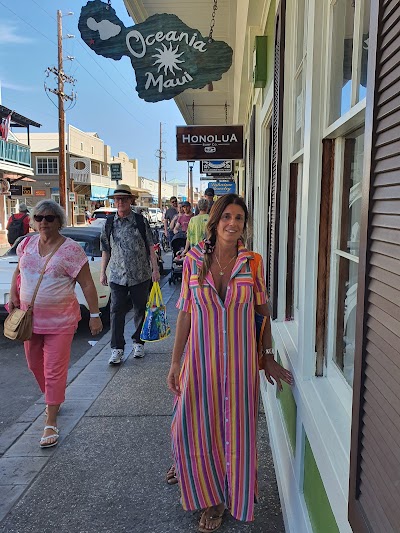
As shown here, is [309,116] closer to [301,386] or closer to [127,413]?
[301,386]

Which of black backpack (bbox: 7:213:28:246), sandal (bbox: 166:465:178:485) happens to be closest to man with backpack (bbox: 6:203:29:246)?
black backpack (bbox: 7:213:28:246)

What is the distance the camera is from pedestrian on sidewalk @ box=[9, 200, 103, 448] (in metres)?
3.30

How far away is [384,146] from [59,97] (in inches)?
935

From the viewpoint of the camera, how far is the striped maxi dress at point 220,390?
2193mm

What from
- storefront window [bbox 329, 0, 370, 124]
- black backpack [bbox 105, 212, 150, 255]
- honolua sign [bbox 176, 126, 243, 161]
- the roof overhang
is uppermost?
the roof overhang

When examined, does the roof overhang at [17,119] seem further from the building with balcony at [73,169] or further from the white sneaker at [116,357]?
the white sneaker at [116,357]

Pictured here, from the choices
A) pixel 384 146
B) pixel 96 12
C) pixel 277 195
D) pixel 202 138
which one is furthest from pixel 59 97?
pixel 384 146

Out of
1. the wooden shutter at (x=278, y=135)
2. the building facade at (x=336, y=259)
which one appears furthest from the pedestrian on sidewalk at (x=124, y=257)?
the wooden shutter at (x=278, y=135)

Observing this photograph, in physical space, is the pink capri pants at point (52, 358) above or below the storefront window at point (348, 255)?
below

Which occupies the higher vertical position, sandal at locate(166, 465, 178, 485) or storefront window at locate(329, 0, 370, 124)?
storefront window at locate(329, 0, 370, 124)

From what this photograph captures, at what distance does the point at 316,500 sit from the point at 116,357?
Answer: 339 centimetres

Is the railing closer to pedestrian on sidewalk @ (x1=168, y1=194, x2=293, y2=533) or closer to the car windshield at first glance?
the car windshield

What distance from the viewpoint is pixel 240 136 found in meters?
8.08

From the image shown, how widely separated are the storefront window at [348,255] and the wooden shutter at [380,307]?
801 mm
